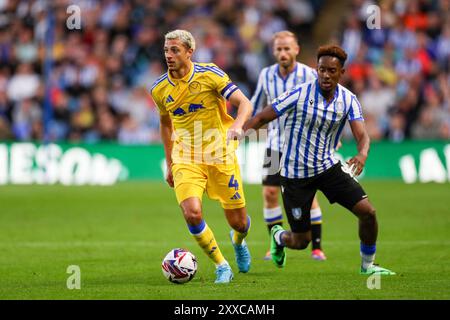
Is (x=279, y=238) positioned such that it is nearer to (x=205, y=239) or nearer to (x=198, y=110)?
(x=205, y=239)

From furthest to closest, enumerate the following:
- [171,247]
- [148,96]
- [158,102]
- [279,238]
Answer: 1. [148,96]
2. [171,247]
3. [279,238]
4. [158,102]

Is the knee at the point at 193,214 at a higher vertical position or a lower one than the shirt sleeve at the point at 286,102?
lower

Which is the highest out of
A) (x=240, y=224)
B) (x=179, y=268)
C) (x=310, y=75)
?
(x=310, y=75)

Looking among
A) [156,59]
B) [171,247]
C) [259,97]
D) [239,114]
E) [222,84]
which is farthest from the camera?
[156,59]

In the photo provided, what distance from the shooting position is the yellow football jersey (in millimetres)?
9836

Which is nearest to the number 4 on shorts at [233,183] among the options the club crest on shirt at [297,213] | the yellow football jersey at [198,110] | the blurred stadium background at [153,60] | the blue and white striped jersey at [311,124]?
A: the yellow football jersey at [198,110]

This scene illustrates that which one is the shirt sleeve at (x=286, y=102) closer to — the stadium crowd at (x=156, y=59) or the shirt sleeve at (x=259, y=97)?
the shirt sleeve at (x=259, y=97)

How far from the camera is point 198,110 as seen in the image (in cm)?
989

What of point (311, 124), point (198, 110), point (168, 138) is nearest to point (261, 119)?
point (311, 124)

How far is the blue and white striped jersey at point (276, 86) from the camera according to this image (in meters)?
11.8

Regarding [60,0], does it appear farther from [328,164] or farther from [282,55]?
[328,164]

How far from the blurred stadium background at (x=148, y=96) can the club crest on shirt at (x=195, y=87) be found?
5700 mm

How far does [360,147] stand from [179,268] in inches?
81.7

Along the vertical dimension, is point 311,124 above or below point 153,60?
below
